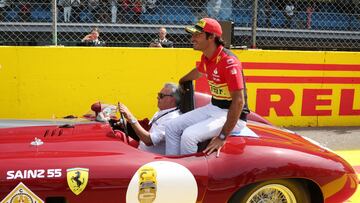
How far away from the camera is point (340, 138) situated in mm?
6715

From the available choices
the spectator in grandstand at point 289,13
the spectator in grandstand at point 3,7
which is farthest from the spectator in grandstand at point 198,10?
the spectator in grandstand at point 3,7

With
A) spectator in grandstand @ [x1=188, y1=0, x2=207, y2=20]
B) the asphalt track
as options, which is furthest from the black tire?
spectator in grandstand @ [x1=188, y1=0, x2=207, y2=20]

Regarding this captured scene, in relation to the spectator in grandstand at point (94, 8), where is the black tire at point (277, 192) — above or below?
below

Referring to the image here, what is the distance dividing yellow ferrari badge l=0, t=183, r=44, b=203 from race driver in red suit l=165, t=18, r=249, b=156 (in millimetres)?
1115

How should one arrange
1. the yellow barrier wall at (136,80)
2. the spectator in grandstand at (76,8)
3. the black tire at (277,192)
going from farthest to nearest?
the spectator in grandstand at (76,8), the yellow barrier wall at (136,80), the black tire at (277,192)

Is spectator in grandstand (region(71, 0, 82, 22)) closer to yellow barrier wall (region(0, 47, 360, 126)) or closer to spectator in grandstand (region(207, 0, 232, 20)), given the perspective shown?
spectator in grandstand (region(207, 0, 232, 20))

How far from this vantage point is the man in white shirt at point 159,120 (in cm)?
359

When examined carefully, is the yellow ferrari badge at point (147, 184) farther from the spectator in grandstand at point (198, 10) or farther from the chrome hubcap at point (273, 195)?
the spectator in grandstand at point (198, 10)

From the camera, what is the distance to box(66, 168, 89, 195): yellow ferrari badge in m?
2.87

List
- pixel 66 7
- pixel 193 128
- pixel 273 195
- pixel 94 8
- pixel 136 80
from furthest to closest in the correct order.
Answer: pixel 94 8
pixel 66 7
pixel 136 80
pixel 193 128
pixel 273 195

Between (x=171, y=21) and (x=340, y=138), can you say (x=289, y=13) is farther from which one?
(x=340, y=138)

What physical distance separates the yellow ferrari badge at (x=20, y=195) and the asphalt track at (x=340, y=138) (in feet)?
13.2

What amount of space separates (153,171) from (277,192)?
37.2 inches

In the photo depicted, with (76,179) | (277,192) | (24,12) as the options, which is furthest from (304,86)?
(24,12)
